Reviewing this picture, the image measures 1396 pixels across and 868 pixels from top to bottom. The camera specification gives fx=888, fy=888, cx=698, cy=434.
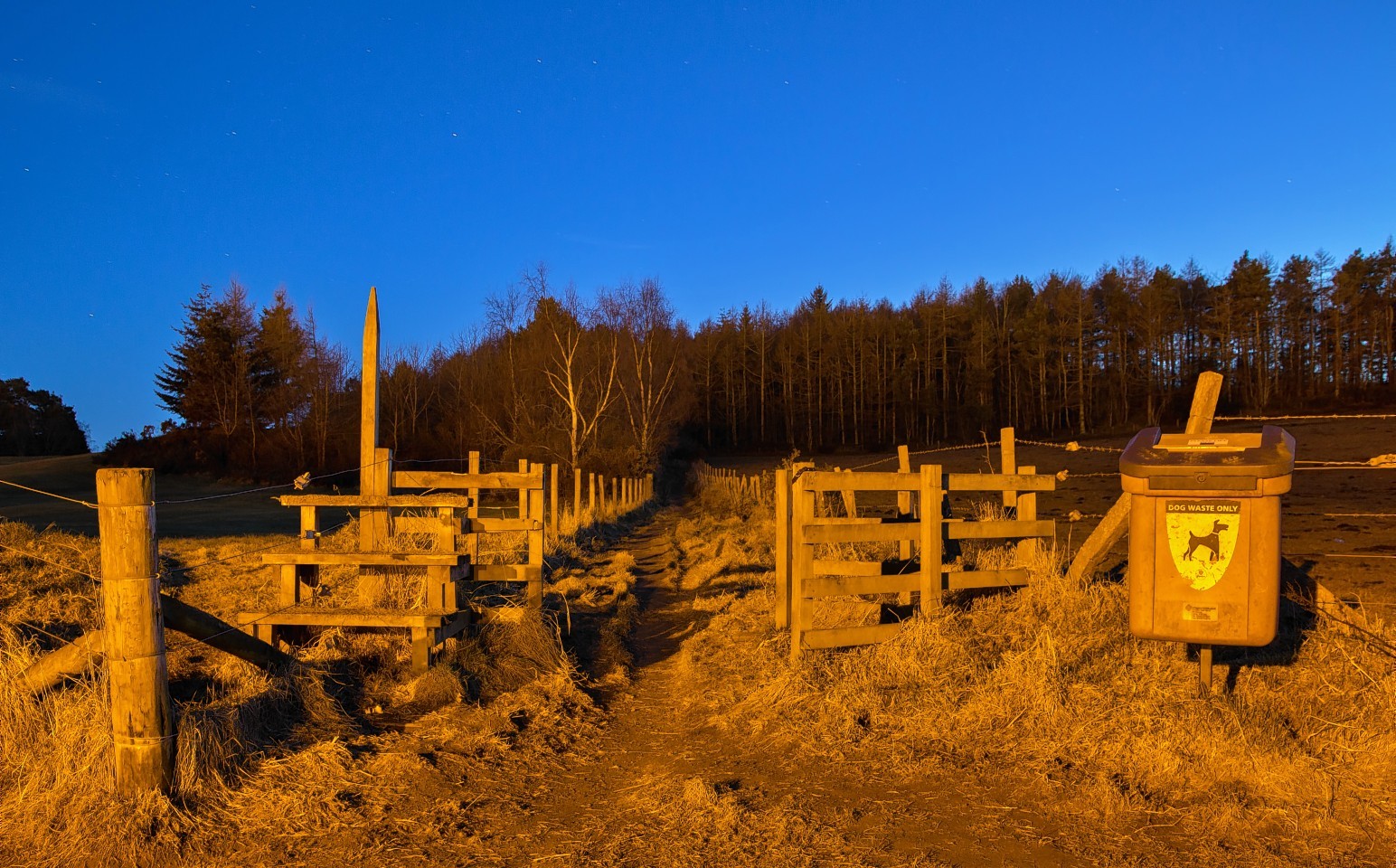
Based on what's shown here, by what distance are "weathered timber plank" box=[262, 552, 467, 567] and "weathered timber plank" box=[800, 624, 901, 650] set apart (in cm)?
285

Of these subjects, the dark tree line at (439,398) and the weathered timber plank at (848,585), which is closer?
the weathered timber plank at (848,585)

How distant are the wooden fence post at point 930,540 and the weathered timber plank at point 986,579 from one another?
0.18 m

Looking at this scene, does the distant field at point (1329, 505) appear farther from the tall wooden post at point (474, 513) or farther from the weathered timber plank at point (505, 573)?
the tall wooden post at point (474, 513)

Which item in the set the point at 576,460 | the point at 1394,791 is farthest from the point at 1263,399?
the point at 1394,791

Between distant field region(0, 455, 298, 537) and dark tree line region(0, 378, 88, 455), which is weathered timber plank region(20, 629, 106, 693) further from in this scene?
dark tree line region(0, 378, 88, 455)

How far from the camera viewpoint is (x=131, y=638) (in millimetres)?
4188

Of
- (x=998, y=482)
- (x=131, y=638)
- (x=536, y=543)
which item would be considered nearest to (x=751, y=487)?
(x=536, y=543)

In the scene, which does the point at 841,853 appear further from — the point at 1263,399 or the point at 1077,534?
the point at 1263,399

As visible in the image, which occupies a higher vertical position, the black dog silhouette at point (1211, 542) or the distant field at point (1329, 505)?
the black dog silhouette at point (1211, 542)

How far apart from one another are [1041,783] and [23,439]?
81148 mm

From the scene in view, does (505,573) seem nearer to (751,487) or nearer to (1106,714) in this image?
(1106,714)

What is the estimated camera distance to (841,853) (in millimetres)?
3926

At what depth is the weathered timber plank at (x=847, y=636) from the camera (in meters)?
6.86

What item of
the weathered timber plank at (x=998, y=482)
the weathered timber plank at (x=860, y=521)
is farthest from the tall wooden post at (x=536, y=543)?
the weathered timber plank at (x=998, y=482)
